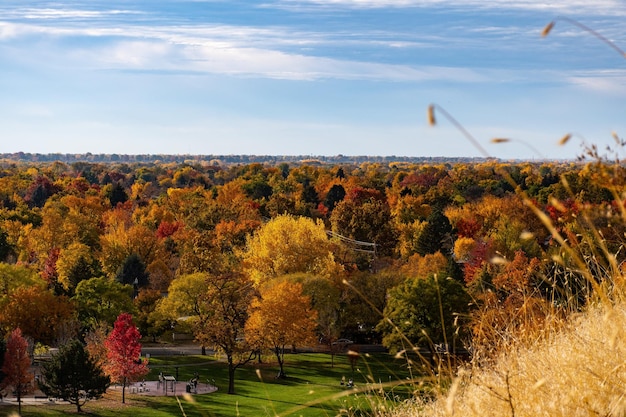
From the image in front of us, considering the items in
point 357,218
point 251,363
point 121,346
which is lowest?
point 251,363

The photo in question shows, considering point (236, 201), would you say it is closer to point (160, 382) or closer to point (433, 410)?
point (160, 382)

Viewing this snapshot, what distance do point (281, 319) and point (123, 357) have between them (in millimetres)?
8397

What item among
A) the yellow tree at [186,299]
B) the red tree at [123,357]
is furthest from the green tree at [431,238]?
the red tree at [123,357]

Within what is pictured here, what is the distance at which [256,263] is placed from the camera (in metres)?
46.8

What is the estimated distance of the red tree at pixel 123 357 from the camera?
34.6 m

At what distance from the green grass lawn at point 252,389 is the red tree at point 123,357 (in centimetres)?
114

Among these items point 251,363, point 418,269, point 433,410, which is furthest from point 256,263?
point 433,410

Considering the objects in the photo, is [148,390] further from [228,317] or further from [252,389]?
[228,317]

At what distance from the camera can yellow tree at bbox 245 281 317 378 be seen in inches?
1526

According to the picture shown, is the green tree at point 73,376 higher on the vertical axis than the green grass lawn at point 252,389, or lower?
higher

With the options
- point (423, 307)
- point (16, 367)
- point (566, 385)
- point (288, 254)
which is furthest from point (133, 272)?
point (566, 385)

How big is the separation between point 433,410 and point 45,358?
127 feet

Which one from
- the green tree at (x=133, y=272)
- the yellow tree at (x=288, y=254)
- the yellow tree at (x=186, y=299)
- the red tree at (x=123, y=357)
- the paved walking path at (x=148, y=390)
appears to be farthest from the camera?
the green tree at (x=133, y=272)

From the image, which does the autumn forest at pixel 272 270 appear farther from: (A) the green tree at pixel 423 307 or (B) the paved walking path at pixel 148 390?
(B) the paved walking path at pixel 148 390
